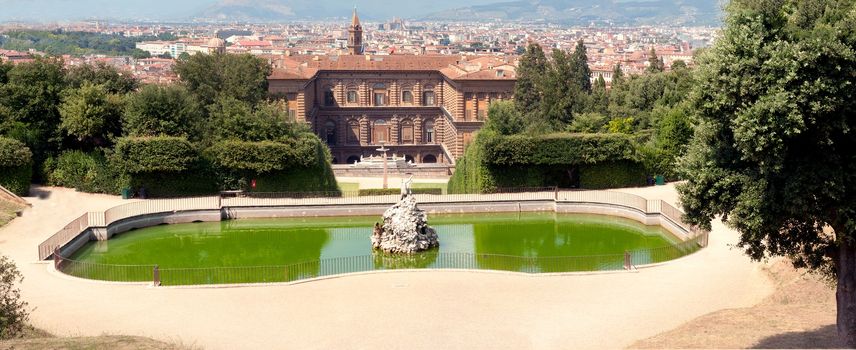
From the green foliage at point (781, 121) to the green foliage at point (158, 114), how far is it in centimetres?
2687

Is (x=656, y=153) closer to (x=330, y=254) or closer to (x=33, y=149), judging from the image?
(x=330, y=254)

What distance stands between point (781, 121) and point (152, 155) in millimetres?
27738

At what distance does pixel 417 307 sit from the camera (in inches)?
898

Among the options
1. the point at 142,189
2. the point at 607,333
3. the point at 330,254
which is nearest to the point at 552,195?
the point at 330,254

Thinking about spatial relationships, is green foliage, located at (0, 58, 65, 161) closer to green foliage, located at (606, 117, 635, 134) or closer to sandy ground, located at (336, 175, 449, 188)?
sandy ground, located at (336, 175, 449, 188)

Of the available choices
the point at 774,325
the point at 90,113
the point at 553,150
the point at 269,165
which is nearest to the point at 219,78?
the point at 90,113

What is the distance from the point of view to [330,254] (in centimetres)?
3162

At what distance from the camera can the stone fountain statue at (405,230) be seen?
100 feet

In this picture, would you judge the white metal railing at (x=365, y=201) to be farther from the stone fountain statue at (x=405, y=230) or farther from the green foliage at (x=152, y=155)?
the stone fountain statue at (x=405, y=230)

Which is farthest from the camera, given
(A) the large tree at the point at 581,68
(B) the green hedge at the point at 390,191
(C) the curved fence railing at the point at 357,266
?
(A) the large tree at the point at 581,68

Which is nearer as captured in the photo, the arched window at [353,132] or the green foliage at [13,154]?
the green foliage at [13,154]

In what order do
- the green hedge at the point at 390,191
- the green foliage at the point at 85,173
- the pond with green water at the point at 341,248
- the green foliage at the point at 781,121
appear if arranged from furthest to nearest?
the green hedge at the point at 390,191, the green foliage at the point at 85,173, the pond with green water at the point at 341,248, the green foliage at the point at 781,121

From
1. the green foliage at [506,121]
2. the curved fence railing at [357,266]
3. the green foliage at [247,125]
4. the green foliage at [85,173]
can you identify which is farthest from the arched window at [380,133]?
the curved fence railing at [357,266]

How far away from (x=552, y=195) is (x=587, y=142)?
124 inches
